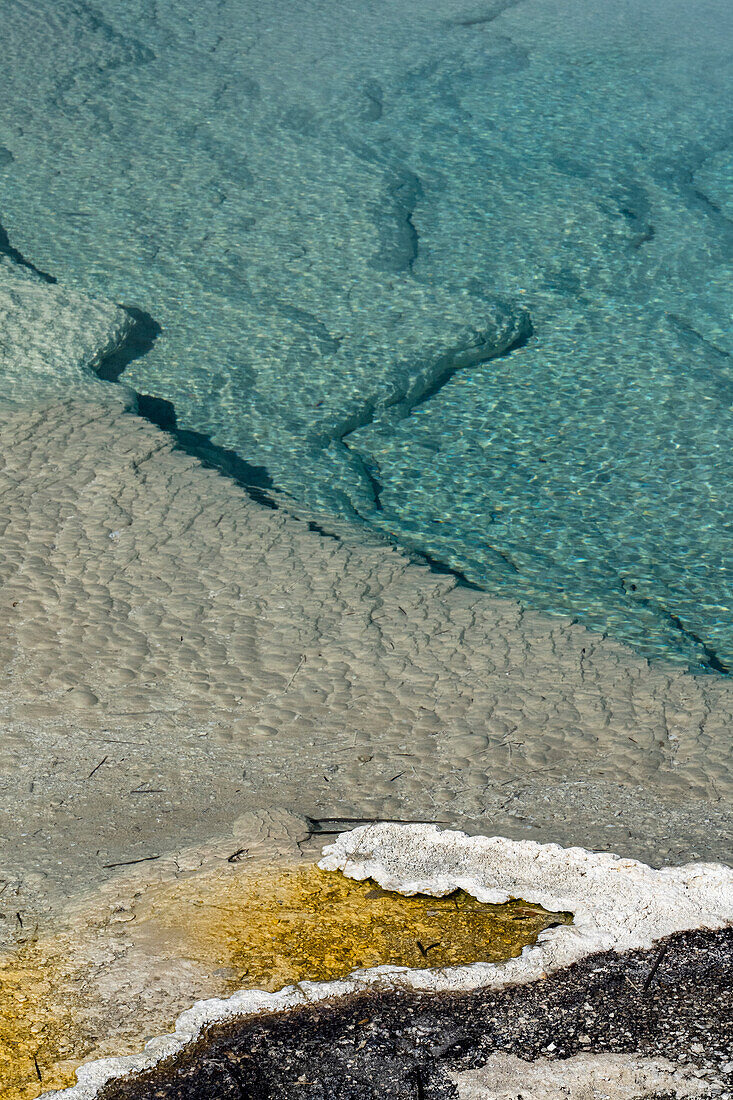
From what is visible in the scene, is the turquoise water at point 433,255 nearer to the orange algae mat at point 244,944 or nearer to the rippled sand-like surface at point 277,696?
the rippled sand-like surface at point 277,696

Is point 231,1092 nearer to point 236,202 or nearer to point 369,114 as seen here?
point 236,202

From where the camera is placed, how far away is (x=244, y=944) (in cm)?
188

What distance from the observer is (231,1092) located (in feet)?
5.18

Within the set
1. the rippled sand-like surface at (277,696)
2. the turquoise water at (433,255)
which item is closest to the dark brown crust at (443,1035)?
the rippled sand-like surface at (277,696)

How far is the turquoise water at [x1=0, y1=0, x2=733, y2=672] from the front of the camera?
3592 millimetres

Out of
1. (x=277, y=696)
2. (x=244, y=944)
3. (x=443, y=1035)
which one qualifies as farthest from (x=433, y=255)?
(x=443, y=1035)

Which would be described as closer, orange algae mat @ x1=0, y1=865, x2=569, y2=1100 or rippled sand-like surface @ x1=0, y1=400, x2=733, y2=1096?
orange algae mat @ x1=0, y1=865, x2=569, y2=1100

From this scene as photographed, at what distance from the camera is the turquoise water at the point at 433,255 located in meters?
3.59

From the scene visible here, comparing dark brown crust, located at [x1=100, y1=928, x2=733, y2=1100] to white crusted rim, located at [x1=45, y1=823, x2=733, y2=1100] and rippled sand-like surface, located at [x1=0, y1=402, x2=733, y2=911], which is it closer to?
white crusted rim, located at [x1=45, y1=823, x2=733, y2=1100]

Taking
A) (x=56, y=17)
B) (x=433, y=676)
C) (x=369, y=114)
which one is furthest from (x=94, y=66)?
(x=433, y=676)

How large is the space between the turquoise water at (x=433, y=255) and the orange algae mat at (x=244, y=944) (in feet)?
4.26

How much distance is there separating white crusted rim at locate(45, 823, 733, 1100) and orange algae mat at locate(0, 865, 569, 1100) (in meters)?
0.03

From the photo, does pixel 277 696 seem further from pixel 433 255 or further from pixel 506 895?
pixel 433 255

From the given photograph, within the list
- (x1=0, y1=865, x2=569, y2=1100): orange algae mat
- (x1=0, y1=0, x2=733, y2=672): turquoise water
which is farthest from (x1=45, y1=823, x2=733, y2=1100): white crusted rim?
(x1=0, y1=0, x2=733, y2=672): turquoise water
